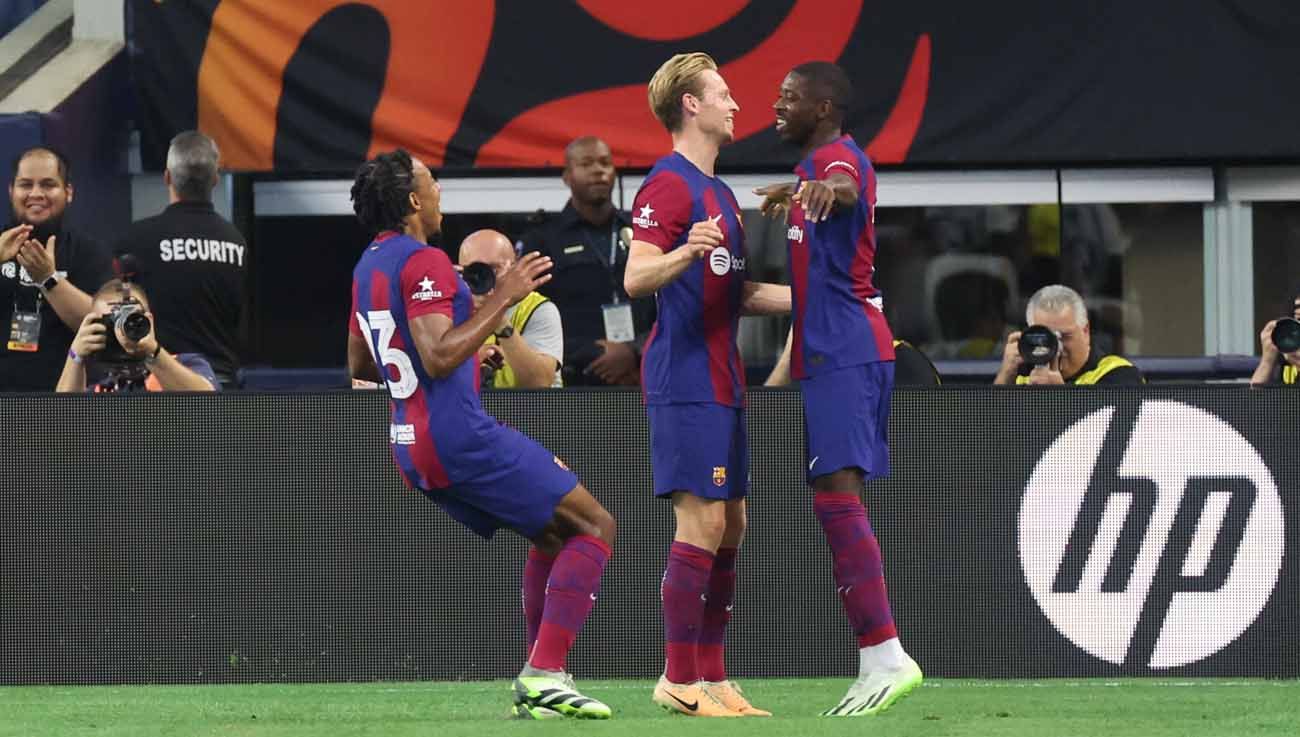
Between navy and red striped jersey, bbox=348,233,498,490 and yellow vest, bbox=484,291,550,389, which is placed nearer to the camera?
navy and red striped jersey, bbox=348,233,498,490

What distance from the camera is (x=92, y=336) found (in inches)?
376

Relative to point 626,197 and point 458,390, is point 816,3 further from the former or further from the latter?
point 458,390

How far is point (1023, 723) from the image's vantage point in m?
7.00

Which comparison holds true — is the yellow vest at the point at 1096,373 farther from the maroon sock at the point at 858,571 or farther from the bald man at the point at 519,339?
the maroon sock at the point at 858,571

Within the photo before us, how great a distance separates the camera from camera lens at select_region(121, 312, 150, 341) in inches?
371

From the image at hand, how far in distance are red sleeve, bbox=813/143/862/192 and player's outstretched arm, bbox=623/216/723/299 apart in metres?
0.36

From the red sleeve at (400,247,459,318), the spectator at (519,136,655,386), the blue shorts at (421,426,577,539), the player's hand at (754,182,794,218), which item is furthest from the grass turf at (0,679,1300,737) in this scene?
the spectator at (519,136,655,386)

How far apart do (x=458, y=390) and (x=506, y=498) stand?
14.1 inches

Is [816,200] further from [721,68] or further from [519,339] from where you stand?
[721,68]

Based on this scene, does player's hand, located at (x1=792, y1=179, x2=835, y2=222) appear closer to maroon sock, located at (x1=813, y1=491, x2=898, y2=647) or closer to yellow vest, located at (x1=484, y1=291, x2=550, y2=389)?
maroon sock, located at (x1=813, y1=491, x2=898, y2=647)

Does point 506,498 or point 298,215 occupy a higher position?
point 298,215

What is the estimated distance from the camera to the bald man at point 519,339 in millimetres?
9695

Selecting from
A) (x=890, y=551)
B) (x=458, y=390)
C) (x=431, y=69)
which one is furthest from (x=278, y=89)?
(x=458, y=390)

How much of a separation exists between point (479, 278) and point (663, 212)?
188 cm
